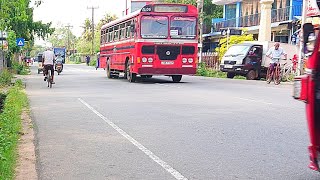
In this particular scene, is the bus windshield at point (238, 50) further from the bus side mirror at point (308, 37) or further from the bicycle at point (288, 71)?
the bus side mirror at point (308, 37)

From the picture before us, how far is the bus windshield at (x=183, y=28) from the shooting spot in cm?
2088

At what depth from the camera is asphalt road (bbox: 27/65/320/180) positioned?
5.61 m

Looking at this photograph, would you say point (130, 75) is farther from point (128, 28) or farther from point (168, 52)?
point (168, 52)

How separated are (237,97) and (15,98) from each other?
21.5ft

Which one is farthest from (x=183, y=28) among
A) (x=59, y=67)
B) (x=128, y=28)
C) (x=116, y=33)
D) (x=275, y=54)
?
(x=59, y=67)

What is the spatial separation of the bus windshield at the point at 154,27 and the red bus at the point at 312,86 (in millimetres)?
16313

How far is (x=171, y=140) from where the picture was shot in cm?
744

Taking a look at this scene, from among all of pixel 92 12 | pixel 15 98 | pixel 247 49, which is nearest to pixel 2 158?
pixel 15 98

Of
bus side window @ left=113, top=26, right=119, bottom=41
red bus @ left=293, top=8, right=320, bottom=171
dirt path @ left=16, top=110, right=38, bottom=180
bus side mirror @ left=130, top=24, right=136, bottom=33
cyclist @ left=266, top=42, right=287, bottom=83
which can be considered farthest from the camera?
bus side window @ left=113, top=26, right=119, bottom=41

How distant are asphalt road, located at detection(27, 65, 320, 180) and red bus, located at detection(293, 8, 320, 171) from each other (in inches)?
36.4

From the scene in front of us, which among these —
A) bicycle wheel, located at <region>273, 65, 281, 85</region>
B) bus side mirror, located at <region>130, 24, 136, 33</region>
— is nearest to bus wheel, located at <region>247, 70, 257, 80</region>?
bicycle wheel, located at <region>273, 65, 281, 85</region>

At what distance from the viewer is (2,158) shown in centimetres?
568

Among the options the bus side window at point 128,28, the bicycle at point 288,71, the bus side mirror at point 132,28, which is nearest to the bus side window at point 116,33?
the bus side window at point 128,28

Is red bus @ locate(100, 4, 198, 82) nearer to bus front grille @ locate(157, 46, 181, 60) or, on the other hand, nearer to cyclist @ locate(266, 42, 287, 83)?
bus front grille @ locate(157, 46, 181, 60)
